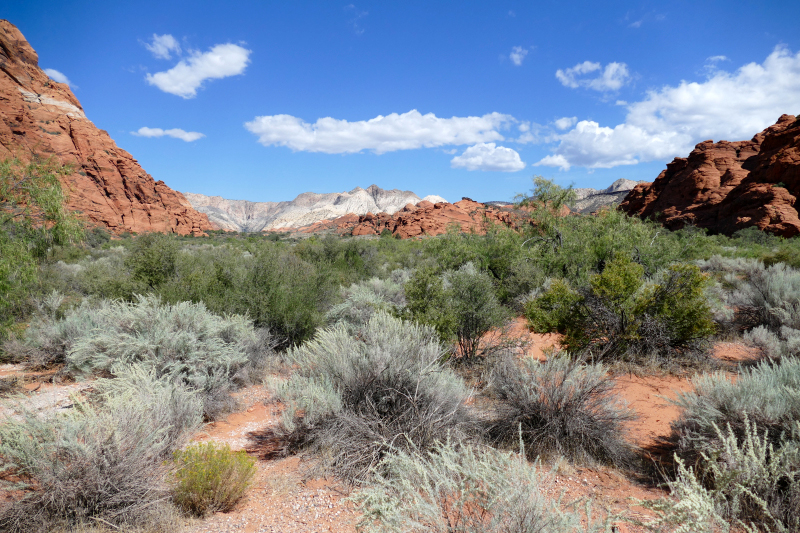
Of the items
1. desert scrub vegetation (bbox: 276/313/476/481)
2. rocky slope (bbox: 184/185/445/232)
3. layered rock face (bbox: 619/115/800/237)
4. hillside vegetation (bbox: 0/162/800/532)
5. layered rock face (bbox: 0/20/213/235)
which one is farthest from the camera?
rocky slope (bbox: 184/185/445/232)

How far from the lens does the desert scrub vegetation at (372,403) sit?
3.79 metres

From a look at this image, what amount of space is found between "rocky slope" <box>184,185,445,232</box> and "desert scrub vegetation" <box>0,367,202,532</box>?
126431 mm

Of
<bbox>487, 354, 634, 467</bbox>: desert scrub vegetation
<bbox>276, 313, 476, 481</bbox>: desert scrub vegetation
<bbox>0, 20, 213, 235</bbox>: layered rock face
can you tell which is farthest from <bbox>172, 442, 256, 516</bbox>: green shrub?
<bbox>0, 20, 213, 235</bbox>: layered rock face

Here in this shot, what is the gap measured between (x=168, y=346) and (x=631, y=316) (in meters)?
7.82

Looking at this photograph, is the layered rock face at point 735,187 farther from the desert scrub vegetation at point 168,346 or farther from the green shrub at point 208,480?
the green shrub at point 208,480

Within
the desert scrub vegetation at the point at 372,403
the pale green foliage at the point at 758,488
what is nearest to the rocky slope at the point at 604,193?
the desert scrub vegetation at the point at 372,403

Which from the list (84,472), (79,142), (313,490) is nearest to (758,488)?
(313,490)

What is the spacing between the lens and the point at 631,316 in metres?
6.60

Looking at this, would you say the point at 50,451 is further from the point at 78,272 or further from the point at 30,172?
the point at 78,272

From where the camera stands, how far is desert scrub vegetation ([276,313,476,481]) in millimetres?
3791

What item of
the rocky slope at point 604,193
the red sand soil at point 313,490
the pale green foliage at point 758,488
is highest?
the rocky slope at point 604,193

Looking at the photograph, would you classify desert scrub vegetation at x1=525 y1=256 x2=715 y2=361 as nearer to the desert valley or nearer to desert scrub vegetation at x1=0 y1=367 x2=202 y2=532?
the desert valley

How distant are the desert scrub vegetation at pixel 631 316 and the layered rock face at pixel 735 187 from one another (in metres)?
37.0

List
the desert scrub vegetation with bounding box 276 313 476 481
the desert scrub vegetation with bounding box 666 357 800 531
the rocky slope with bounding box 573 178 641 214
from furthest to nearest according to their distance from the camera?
the rocky slope with bounding box 573 178 641 214 → the desert scrub vegetation with bounding box 276 313 476 481 → the desert scrub vegetation with bounding box 666 357 800 531
